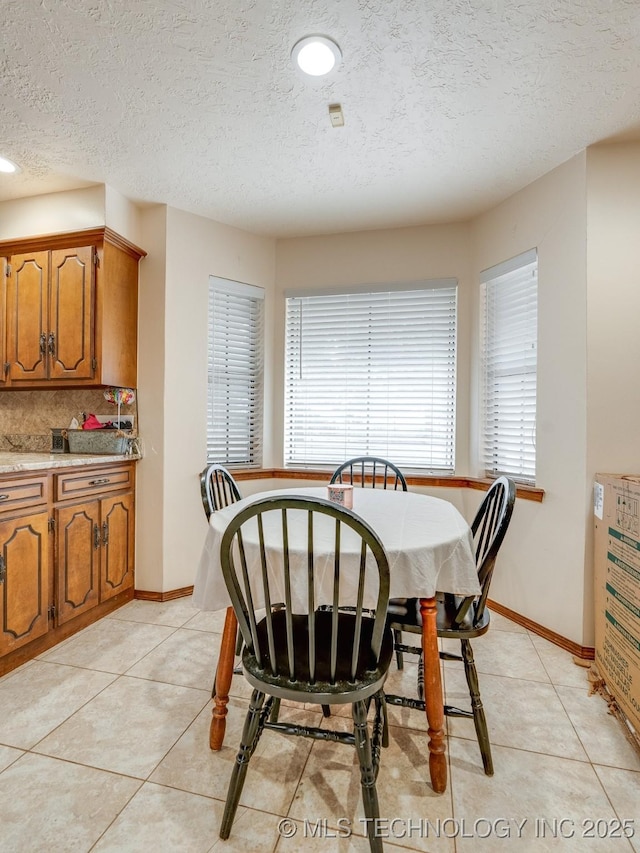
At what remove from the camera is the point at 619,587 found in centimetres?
192

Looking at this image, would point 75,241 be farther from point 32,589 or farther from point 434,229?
point 434,229

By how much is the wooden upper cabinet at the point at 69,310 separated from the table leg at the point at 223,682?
5.87ft

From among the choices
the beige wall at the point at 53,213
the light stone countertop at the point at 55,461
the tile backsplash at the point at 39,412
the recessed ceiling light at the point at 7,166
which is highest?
the recessed ceiling light at the point at 7,166

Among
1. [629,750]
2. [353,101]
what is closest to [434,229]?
[353,101]

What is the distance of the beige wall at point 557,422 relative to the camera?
2.27 m

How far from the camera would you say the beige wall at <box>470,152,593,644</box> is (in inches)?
89.3

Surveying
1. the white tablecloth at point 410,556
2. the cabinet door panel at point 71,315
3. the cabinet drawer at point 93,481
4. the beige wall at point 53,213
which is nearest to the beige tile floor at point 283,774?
the white tablecloth at point 410,556

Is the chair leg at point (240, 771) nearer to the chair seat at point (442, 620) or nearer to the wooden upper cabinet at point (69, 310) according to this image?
the chair seat at point (442, 620)

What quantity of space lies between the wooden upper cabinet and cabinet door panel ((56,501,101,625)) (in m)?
0.82

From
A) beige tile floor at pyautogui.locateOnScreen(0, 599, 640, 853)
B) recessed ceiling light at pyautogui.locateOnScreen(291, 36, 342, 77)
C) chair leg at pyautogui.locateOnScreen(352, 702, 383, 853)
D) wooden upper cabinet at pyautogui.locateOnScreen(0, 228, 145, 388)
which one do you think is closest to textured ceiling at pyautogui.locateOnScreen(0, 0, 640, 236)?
recessed ceiling light at pyautogui.locateOnScreen(291, 36, 342, 77)

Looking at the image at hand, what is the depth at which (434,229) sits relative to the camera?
10.4 ft

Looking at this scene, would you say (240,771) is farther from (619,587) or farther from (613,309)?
(613,309)

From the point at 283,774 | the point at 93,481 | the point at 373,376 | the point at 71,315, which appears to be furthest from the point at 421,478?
the point at 71,315

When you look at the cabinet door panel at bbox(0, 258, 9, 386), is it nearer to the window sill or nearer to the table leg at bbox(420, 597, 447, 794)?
the window sill
